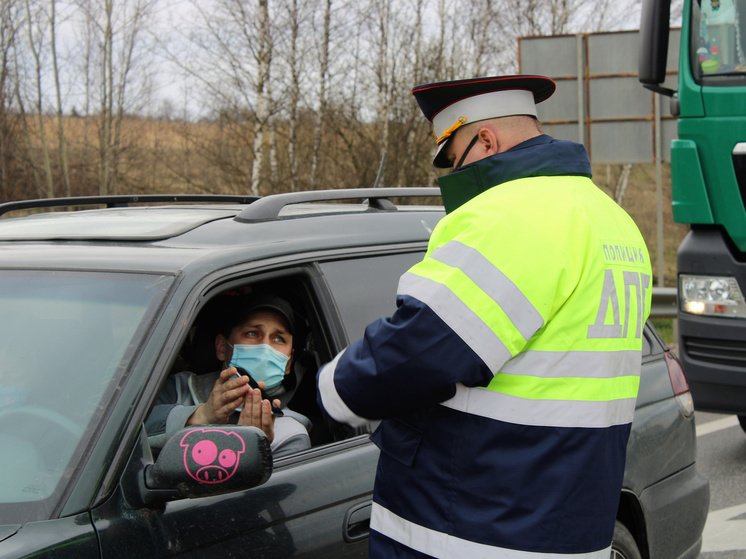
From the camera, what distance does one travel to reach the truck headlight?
5.29 meters

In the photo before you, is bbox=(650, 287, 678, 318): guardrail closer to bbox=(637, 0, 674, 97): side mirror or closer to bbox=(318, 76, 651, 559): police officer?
bbox=(637, 0, 674, 97): side mirror

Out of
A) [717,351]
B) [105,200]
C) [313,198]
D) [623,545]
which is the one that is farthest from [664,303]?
[313,198]

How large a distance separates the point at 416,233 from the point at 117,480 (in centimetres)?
145

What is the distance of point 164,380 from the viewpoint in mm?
1879

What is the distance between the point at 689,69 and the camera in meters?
5.53

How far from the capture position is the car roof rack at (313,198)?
2.44m

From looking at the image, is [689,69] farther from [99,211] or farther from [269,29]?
[269,29]

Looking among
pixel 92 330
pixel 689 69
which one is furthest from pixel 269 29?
pixel 92 330

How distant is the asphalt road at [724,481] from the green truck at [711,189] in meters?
0.39

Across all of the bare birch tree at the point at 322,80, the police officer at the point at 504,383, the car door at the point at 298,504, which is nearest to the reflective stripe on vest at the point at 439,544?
the police officer at the point at 504,383

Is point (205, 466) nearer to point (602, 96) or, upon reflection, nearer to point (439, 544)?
point (439, 544)

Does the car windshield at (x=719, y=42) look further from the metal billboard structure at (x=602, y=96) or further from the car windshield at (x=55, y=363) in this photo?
the metal billboard structure at (x=602, y=96)

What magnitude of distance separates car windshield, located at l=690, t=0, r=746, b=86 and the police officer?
13.3ft

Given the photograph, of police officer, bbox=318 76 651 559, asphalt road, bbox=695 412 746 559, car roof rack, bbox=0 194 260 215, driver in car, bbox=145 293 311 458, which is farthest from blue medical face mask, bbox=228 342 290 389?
asphalt road, bbox=695 412 746 559
